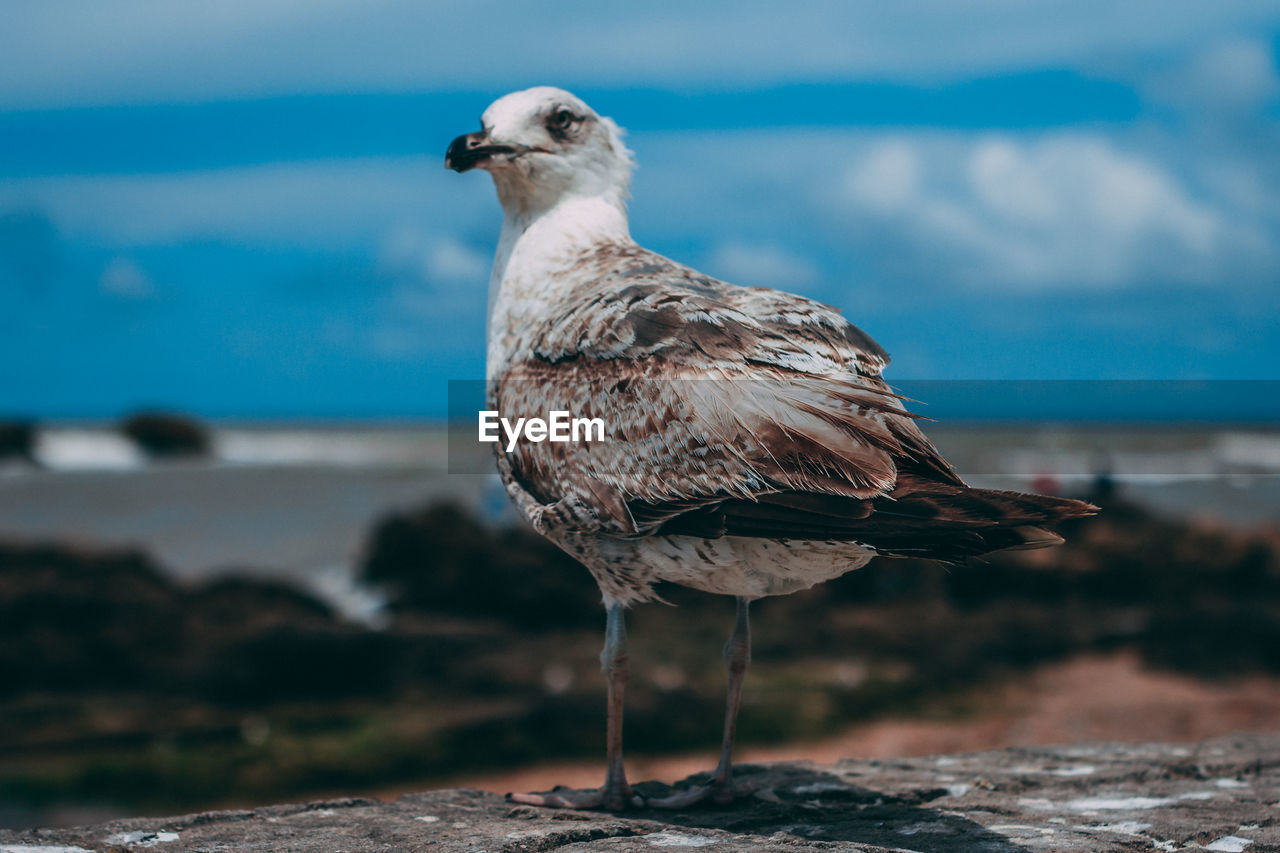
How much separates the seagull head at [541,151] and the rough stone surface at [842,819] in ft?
10.3

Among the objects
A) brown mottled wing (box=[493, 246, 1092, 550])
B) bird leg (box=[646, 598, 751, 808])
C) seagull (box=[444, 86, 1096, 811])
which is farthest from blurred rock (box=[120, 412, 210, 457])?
brown mottled wing (box=[493, 246, 1092, 550])

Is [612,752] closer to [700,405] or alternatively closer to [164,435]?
[700,405]

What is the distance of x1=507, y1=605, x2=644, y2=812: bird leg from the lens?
4.77 meters

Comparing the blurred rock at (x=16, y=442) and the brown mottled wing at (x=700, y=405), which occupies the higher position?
the blurred rock at (x=16, y=442)

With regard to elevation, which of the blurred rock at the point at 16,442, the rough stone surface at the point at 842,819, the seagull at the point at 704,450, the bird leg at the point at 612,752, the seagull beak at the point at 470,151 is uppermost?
the blurred rock at the point at 16,442

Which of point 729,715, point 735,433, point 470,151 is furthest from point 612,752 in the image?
point 470,151

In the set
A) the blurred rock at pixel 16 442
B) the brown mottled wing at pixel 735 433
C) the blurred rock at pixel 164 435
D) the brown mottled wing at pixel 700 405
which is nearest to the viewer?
the brown mottled wing at pixel 735 433

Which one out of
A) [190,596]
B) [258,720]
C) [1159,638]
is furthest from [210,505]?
[1159,638]

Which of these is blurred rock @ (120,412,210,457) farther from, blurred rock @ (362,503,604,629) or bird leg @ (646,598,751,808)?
bird leg @ (646,598,751,808)

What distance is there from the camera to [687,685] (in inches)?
492

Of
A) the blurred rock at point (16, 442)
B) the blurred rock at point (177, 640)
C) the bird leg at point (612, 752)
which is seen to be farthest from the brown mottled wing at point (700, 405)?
the blurred rock at point (16, 442)

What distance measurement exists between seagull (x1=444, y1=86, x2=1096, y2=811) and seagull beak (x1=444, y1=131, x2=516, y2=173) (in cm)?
1

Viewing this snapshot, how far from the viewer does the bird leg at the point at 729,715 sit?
16.1 feet

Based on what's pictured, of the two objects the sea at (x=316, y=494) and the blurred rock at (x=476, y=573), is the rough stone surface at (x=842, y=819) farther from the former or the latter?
the blurred rock at (x=476, y=573)
